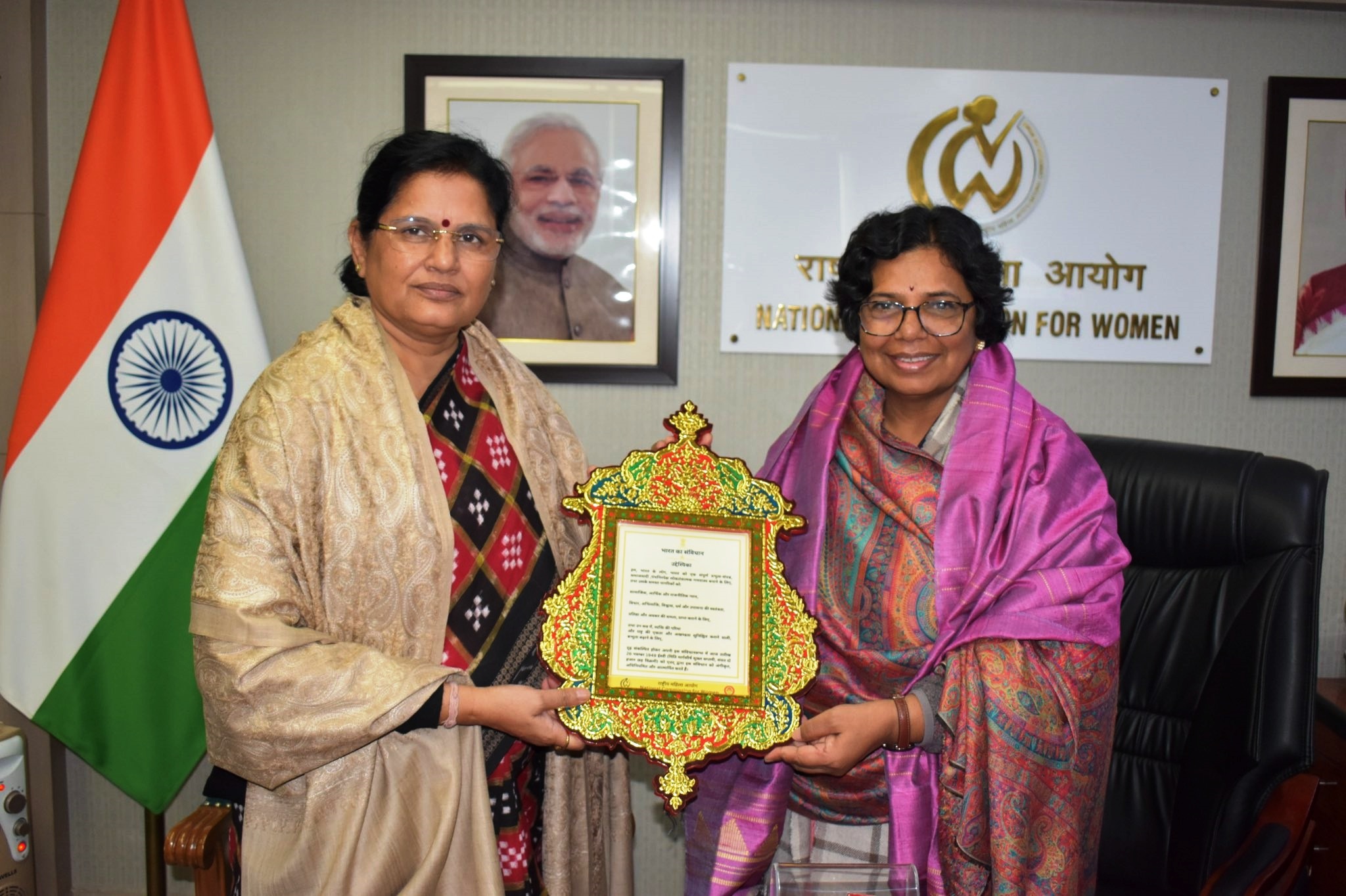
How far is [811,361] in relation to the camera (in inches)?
114

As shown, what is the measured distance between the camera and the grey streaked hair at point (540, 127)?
275cm

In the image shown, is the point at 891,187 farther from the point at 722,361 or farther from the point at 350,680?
the point at 350,680

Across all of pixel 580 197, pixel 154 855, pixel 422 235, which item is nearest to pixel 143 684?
pixel 154 855

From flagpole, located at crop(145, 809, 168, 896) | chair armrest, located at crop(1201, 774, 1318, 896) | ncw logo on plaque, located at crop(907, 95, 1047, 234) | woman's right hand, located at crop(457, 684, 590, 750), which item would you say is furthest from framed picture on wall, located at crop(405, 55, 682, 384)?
chair armrest, located at crop(1201, 774, 1318, 896)

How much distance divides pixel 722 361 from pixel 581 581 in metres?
1.39

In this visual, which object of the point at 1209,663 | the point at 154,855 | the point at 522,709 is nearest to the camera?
the point at 522,709

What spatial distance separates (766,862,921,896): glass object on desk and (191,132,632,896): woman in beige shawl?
442 mm

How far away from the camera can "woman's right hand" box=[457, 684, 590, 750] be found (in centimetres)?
155

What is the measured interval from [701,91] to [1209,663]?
2022 millimetres

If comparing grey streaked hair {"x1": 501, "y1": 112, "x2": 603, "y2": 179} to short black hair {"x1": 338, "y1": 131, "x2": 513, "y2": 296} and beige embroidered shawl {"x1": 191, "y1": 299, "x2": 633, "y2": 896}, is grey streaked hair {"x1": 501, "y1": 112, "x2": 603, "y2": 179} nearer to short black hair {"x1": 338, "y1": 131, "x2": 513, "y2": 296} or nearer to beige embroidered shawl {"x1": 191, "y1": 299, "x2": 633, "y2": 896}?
short black hair {"x1": 338, "y1": 131, "x2": 513, "y2": 296}

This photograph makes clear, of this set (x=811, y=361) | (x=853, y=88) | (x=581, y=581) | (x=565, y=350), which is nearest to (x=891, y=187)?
(x=853, y=88)

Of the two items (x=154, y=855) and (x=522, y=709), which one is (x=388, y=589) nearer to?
(x=522, y=709)

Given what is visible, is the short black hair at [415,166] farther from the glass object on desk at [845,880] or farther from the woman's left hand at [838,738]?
the glass object on desk at [845,880]

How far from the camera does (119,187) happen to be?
2557 mm
